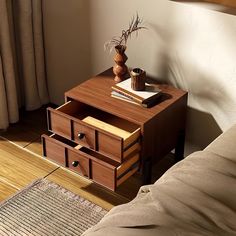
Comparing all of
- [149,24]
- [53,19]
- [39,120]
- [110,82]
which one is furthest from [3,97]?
[149,24]

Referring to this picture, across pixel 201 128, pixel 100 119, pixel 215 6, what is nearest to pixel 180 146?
pixel 201 128

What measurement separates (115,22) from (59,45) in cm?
45

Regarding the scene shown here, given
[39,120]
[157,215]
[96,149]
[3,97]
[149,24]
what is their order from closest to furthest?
[157,215] < [96,149] < [149,24] < [3,97] < [39,120]

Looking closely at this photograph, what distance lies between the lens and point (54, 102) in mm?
3105

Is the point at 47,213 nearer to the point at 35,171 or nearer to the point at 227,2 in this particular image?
the point at 35,171

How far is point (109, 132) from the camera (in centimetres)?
216

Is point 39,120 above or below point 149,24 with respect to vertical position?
below

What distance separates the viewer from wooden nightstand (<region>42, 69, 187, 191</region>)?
7.17ft

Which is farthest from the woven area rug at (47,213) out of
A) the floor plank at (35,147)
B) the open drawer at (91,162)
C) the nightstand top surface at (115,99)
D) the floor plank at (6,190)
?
the nightstand top surface at (115,99)

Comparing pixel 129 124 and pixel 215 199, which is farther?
pixel 129 124

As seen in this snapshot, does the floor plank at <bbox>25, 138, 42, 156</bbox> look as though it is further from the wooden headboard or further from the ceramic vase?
the wooden headboard

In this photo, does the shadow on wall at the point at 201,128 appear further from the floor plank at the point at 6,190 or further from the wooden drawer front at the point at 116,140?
the floor plank at the point at 6,190

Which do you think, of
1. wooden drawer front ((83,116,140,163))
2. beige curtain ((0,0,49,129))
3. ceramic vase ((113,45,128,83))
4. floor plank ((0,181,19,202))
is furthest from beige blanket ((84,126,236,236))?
beige curtain ((0,0,49,129))

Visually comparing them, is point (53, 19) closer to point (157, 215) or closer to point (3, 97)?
point (3, 97)
